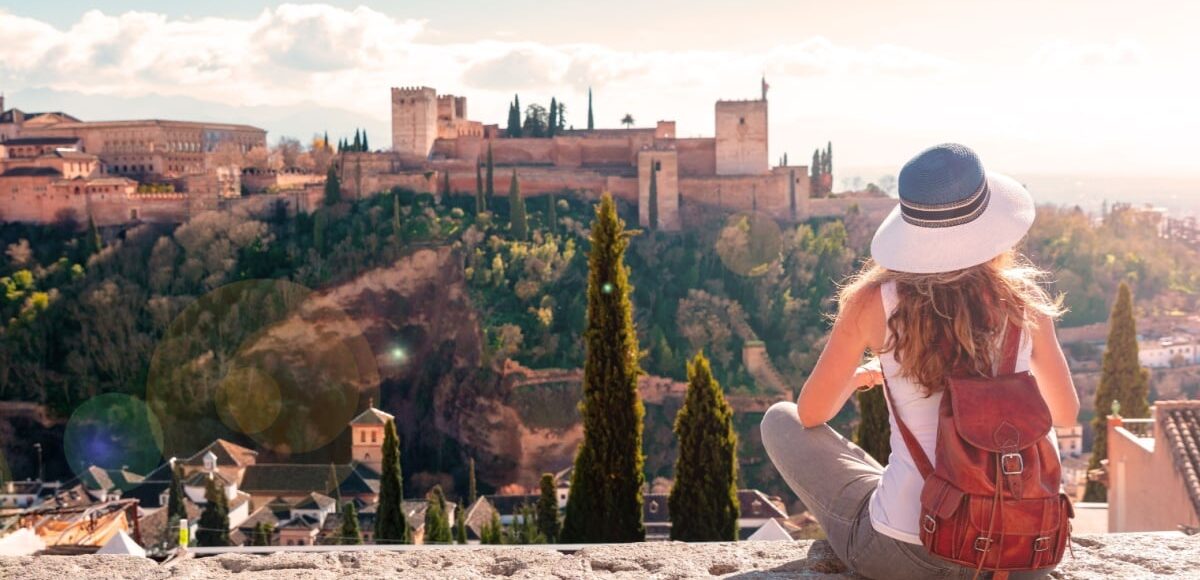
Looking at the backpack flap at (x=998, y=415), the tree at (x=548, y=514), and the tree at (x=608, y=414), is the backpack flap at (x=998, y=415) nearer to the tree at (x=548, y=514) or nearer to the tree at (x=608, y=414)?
the tree at (x=608, y=414)

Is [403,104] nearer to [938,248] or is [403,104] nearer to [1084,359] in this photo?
[1084,359]

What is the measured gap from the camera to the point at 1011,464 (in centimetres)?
249

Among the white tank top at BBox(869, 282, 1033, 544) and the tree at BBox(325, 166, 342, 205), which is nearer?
the white tank top at BBox(869, 282, 1033, 544)

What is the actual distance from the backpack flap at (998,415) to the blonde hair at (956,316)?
0.09 m

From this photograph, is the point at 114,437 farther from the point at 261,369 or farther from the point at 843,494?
the point at 843,494

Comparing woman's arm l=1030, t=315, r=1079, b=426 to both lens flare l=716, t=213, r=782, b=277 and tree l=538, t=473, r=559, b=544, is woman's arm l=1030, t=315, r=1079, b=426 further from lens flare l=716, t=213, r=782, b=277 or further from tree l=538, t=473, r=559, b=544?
lens flare l=716, t=213, r=782, b=277

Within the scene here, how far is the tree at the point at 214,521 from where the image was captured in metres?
20.4

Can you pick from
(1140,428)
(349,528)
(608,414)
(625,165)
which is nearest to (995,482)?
(608,414)

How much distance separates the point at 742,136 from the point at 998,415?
130ft

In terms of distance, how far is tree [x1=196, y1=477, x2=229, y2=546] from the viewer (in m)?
20.4

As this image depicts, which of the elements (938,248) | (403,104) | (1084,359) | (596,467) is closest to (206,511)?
(596,467)

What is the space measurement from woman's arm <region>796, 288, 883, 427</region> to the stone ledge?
0.45 m

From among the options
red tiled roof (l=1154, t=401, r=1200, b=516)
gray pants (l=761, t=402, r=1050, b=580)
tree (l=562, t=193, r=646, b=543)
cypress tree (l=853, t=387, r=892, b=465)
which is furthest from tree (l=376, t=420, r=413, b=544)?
gray pants (l=761, t=402, r=1050, b=580)

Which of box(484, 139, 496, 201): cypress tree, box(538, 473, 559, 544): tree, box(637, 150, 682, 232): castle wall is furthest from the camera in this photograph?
box(637, 150, 682, 232): castle wall
